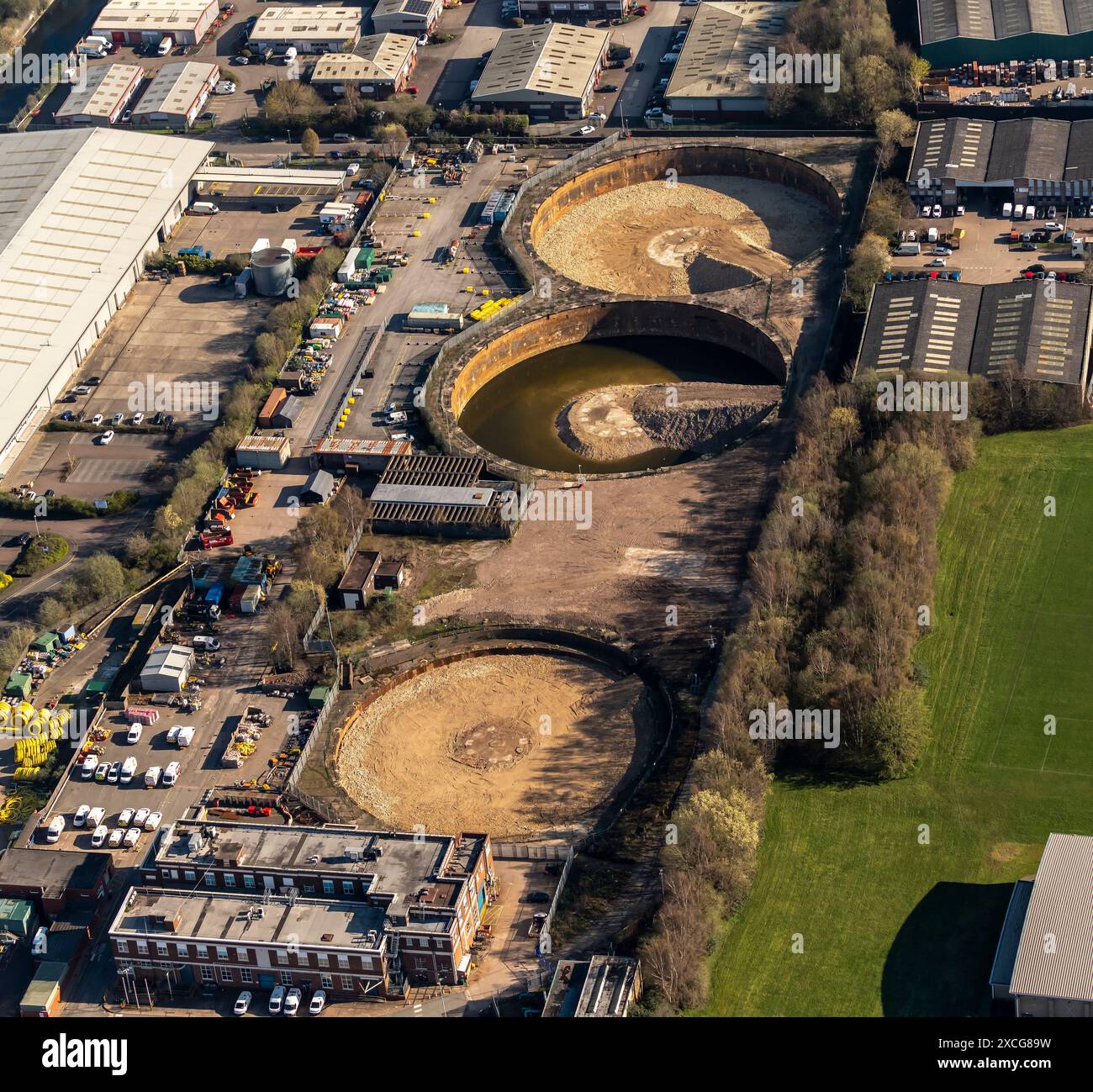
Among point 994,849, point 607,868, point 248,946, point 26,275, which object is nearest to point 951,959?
point 994,849

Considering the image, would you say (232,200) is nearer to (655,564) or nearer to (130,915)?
(655,564)

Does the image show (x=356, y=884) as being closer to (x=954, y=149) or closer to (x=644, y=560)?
(x=644, y=560)

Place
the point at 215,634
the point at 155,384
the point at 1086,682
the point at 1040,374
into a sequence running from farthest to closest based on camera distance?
the point at 155,384 < the point at 1040,374 < the point at 215,634 < the point at 1086,682

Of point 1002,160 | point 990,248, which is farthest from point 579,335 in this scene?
point 1002,160

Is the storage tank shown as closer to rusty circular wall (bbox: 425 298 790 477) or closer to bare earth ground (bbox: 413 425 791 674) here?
rusty circular wall (bbox: 425 298 790 477)

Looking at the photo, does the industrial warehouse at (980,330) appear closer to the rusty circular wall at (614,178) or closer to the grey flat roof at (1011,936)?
the rusty circular wall at (614,178)

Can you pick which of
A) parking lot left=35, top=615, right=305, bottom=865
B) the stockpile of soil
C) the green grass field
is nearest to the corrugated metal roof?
the green grass field
